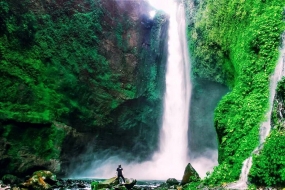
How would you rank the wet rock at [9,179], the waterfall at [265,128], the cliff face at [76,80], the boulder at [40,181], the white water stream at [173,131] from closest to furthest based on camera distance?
the waterfall at [265,128], the boulder at [40,181], the wet rock at [9,179], the cliff face at [76,80], the white water stream at [173,131]

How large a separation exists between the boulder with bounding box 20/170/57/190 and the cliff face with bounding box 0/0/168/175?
2767 mm

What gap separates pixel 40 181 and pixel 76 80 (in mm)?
7358

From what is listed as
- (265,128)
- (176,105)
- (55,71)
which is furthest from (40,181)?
(176,105)

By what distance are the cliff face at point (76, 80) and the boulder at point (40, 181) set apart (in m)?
Answer: 2.77

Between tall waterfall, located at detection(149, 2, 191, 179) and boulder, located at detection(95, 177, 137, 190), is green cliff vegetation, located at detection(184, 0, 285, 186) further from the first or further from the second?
tall waterfall, located at detection(149, 2, 191, 179)

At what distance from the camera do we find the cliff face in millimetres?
17078

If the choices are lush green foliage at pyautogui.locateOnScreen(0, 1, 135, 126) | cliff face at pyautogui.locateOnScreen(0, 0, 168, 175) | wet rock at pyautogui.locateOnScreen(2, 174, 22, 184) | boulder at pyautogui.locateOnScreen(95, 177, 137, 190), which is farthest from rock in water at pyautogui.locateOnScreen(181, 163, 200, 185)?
lush green foliage at pyautogui.locateOnScreen(0, 1, 135, 126)

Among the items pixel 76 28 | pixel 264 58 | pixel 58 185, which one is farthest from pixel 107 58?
pixel 264 58

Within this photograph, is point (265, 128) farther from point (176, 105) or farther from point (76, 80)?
point (76, 80)

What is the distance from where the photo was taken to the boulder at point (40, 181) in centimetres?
1319

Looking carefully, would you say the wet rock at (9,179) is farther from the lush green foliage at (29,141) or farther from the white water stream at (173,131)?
the white water stream at (173,131)

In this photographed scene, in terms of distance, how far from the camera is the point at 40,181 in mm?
13578

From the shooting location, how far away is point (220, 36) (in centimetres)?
1767

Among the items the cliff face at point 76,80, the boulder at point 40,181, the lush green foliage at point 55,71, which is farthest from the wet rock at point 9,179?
the lush green foliage at point 55,71
